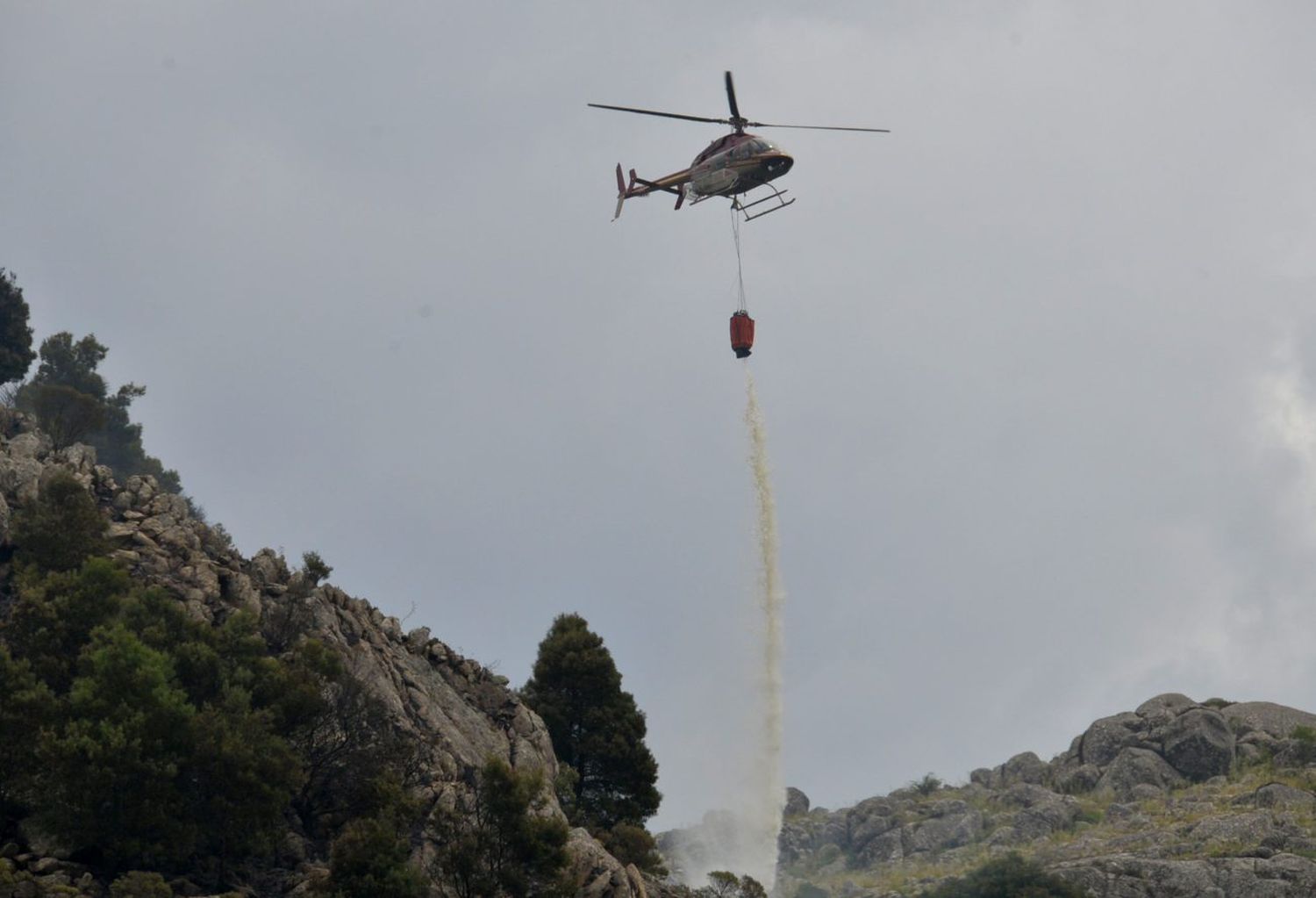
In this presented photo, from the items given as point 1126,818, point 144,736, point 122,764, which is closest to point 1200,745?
point 1126,818

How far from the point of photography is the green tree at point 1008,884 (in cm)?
7788

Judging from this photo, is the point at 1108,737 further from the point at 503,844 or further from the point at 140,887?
the point at 140,887

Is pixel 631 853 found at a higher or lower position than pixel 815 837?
lower

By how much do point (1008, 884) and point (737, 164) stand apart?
40.1 meters

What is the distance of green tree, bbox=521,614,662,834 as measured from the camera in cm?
7325

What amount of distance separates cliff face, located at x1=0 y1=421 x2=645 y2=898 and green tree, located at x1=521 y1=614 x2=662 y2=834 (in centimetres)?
383

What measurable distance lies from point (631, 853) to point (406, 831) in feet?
49.1

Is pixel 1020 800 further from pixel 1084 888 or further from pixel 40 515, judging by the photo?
pixel 40 515

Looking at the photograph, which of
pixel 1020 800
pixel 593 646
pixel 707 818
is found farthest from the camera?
pixel 1020 800

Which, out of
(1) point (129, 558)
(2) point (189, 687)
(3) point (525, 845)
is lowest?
(3) point (525, 845)

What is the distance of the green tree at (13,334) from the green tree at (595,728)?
52.9 metres

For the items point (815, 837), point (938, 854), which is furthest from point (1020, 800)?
point (815, 837)

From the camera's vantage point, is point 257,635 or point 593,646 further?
point 593,646

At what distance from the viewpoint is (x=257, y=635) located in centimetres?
6056
